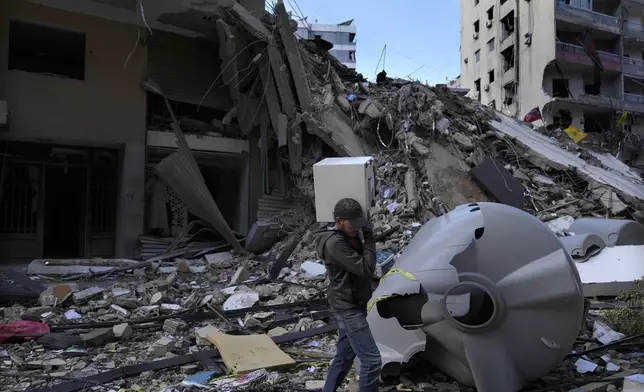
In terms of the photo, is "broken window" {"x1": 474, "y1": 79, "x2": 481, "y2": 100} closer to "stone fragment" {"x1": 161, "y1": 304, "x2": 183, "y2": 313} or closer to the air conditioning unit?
the air conditioning unit

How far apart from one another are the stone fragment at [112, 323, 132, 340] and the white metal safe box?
2.56 m

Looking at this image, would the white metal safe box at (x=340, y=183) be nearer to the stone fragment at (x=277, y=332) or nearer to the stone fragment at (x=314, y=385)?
the stone fragment at (x=314, y=385)

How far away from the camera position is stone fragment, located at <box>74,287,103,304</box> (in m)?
6.10

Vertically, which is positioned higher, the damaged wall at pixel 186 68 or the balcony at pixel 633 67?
the balcony at pixel 633 67

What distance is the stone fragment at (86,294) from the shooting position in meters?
6.10

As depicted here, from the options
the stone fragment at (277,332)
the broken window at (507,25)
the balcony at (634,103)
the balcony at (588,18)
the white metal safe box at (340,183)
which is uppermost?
the broken window at (507,25)

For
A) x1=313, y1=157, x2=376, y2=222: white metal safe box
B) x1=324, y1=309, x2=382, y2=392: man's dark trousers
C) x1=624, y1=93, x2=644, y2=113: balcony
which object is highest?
x1=624, y1=93, x2=644, y2=113: balcony

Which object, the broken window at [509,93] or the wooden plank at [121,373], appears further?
the broken window at [509,93]

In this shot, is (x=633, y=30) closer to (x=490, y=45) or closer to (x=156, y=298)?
(x=490, y=45)

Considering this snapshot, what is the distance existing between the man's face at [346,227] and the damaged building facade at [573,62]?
90.4ft

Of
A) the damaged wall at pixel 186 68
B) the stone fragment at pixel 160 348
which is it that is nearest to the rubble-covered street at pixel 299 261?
the stone fragment at pixel 160 348

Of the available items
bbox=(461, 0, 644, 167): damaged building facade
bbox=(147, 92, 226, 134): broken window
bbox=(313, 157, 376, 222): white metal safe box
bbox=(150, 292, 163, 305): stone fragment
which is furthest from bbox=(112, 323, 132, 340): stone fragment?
bbox=(461, 0, 644, 167): damaged building facade

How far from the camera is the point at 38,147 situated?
1045 cm

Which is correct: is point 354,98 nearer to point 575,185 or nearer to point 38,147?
point 575,185
